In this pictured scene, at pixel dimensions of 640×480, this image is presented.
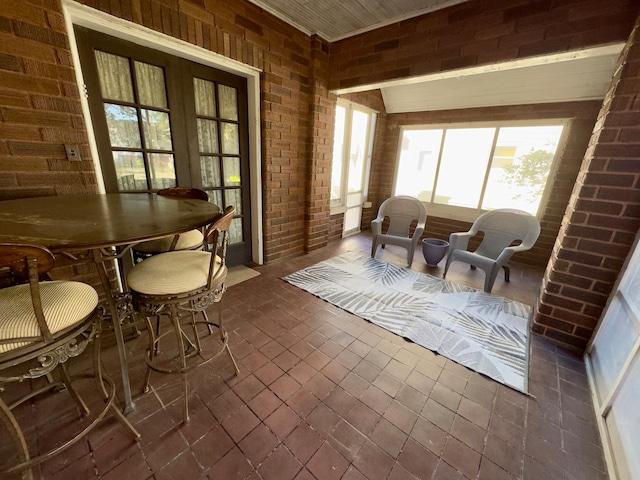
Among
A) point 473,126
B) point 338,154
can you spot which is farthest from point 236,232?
point 473,126

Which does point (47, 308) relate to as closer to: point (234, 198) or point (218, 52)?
point (234, 198)

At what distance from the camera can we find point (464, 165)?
3977mm

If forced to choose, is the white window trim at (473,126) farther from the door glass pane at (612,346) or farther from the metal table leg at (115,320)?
the metal table leg at (115,320)

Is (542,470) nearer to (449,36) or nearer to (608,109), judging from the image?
(608,109)

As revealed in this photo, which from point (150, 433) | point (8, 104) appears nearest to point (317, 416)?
point (150, 433)

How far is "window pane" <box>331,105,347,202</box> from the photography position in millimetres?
3709

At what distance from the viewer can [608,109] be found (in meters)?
1.64

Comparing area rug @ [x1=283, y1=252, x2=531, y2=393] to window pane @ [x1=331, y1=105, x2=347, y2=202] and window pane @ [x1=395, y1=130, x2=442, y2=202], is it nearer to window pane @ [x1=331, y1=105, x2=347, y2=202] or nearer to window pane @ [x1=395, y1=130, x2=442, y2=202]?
window pane @ [x1=331, y1=105, x2=347, y2=202]

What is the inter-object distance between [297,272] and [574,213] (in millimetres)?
2487

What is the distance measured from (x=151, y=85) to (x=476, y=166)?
13.9 ft

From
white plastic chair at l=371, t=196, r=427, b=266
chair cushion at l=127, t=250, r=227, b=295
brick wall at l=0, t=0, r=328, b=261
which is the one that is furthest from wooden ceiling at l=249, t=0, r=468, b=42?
chair cushion at l=127, t=250, r=227, b=295

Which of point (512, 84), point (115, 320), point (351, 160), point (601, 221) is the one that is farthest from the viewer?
point (351, 160)

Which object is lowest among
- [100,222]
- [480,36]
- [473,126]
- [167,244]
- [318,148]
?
[167,244]

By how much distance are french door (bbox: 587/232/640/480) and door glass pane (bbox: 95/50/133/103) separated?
359cm
